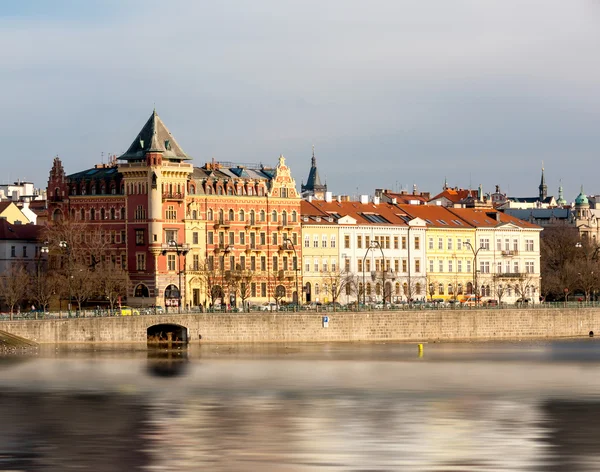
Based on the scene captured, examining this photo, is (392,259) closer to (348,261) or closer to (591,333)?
(348,261)

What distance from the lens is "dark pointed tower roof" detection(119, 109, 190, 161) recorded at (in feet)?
443

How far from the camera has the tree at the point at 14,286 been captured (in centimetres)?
12625

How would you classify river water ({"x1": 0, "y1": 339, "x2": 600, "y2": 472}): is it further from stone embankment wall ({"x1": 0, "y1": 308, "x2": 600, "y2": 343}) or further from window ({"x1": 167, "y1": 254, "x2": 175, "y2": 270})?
window ({"x1": 167, "y1": 254, "x2": 175, "y2": 270})

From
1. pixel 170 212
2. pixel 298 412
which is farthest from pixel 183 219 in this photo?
pixel 298 412

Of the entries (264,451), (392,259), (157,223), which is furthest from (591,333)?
(264,451)

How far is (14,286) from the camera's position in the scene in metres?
129

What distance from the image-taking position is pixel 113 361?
9894 centimetres

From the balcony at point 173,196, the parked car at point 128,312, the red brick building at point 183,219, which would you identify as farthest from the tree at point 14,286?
the balcony at point 173,196

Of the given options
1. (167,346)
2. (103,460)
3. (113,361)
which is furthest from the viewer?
(167,346)

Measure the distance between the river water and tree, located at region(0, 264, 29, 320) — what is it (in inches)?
776

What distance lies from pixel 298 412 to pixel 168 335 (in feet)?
169

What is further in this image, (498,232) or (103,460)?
(498,232)

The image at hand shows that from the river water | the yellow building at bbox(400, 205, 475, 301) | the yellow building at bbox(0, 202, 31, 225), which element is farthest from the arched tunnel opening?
the yellow building at bbox(0, 202, 31, 225)

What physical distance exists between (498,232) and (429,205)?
289 inches
